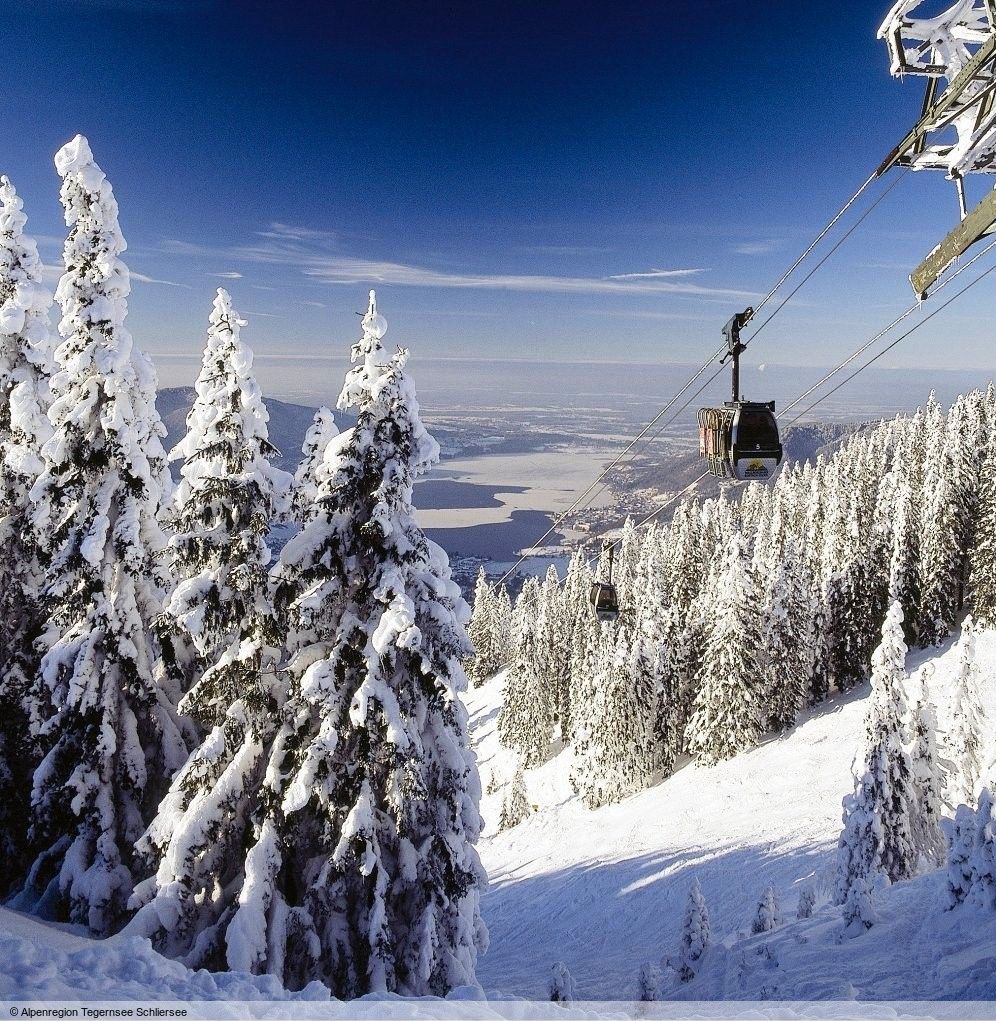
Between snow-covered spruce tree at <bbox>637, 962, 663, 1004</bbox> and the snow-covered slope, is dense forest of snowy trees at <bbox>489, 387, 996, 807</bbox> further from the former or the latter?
snow-covered spruce tree at <bbox>637, 962, 663, 1004</bbox>

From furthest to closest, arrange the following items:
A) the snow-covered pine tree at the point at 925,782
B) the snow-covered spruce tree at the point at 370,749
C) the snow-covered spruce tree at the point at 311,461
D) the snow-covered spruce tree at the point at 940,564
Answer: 1. the snow-covered spruce tree at the point at 940,564
2. the snow-covered pine tree at the point at 925,782
3. the snow-covered spruce tree at the point at 311,461
4. the snow-covered spruce tree at the point at 370,749

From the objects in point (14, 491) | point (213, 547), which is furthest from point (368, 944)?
point (14, 491)

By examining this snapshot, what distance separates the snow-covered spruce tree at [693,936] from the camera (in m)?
15.9

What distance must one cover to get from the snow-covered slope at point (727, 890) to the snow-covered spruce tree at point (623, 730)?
1.46m

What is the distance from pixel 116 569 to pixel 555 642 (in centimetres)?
4900

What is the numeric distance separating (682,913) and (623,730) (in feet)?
57.6

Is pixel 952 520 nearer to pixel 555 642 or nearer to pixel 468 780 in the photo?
pixel 555 642

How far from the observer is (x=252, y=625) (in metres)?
12.2

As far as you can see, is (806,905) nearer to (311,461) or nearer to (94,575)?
(311,461)

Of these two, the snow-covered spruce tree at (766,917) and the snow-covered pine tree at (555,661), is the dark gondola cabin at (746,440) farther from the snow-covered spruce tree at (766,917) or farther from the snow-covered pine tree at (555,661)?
the snow-covered pine tree at (555,661)

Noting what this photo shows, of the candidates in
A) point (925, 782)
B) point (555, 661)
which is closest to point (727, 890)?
point (925, 782)

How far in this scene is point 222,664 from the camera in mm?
11789

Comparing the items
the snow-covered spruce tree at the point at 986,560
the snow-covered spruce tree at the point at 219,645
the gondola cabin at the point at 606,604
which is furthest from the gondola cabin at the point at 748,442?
the snow-covered spruce tree at the point at 986,560

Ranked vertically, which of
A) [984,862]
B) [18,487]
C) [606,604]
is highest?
[18,487]
